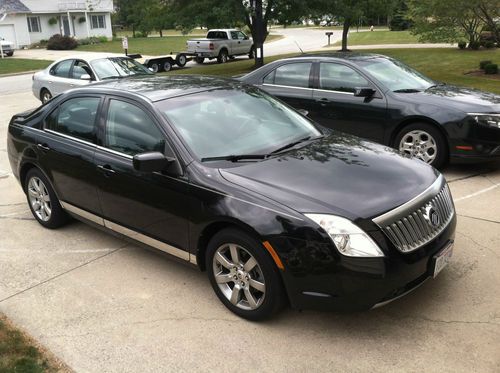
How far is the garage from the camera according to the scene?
160ft

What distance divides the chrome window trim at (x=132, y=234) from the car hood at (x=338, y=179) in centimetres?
76

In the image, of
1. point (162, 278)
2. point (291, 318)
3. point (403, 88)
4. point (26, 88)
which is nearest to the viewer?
point (291, 318)

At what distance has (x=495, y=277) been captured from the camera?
13.3 ft

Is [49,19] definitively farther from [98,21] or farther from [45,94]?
[45,94]

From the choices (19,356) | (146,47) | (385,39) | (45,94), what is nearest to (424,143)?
(19,356)

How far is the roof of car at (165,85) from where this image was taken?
4.48 metres

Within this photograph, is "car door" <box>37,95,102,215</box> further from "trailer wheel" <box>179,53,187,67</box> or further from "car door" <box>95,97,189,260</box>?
"trailer wheel" <box>179,53,187,67</box>

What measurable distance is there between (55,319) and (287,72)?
5.54 metres

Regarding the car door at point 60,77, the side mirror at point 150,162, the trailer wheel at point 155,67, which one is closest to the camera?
the side mirror at point 150,162

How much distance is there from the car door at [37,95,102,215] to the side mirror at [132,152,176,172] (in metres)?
0.98

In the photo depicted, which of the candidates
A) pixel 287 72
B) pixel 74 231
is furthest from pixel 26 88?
pixel 74 231

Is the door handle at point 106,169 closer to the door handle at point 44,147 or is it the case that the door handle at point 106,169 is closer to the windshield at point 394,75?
the door handle at point 44,147

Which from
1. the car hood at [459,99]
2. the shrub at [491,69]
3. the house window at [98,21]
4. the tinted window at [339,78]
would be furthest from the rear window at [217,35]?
the house window at [98,21]

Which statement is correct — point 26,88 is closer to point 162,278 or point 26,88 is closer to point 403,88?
point 403,88
